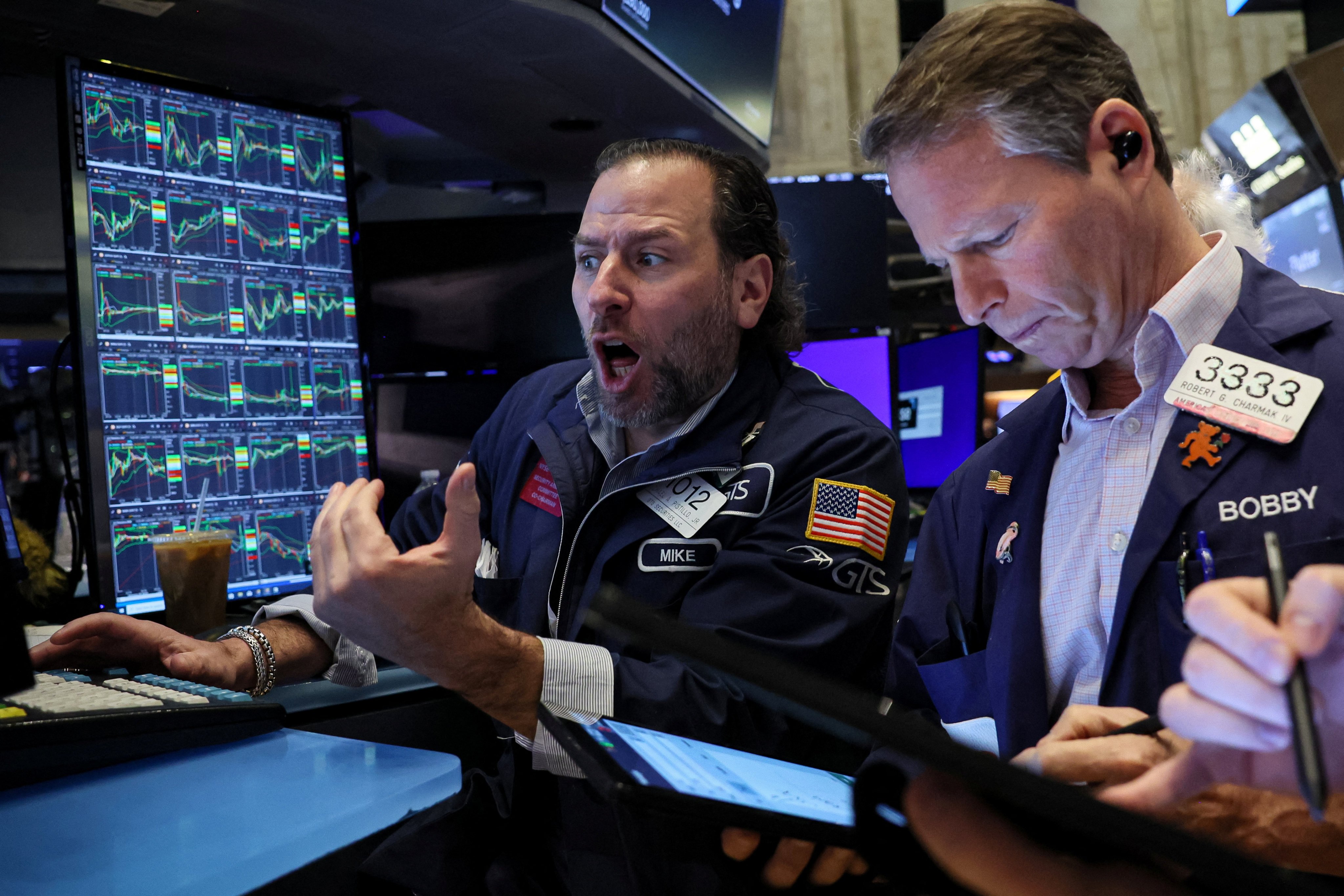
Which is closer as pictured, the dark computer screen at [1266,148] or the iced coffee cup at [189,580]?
the iced coffee cup at [189,580]

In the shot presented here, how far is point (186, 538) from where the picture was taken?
1.50 meters

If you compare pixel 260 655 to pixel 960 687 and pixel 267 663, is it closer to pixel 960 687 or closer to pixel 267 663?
pixel 267 663

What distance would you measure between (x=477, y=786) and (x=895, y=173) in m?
0.93

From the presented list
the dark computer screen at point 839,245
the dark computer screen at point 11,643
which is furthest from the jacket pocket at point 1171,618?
the dark computer screen at point 839,245

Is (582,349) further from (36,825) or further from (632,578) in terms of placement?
(36,825)

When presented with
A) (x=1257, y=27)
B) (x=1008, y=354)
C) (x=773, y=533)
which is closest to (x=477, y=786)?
(x=773, y=533)

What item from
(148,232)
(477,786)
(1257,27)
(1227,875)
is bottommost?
(477,786)

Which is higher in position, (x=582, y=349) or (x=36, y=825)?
(x=582, y=349)

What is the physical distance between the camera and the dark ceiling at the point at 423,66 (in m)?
1.76

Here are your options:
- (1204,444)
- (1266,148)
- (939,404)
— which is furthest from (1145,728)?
(1266,148)

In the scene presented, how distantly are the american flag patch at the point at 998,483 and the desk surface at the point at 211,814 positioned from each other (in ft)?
2.10

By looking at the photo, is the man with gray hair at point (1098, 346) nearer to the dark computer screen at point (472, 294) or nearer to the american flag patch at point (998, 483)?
the american flag patch at point (998, 483)

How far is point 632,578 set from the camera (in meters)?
1.34

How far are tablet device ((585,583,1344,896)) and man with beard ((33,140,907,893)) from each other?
0.35 meters
